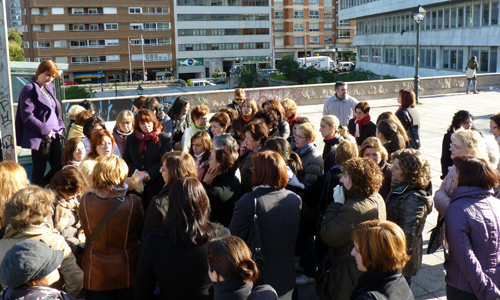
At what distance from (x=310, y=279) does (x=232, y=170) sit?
1.61 metres

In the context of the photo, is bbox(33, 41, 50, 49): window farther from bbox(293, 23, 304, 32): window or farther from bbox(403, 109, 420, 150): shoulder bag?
bbox(403, 109, 420, 150): shoulder bag

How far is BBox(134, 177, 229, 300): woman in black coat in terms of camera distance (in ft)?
10.2

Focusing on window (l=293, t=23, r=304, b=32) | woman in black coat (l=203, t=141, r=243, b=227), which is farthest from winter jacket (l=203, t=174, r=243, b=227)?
window (l=293, t=23, r=304, b=32)

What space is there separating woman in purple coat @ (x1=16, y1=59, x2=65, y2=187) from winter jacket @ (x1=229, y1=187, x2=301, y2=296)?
147 inches

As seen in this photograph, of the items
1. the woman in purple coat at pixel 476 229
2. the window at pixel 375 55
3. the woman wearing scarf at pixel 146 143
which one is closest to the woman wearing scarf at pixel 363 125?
the woman wearing scarf at pixel 146 143

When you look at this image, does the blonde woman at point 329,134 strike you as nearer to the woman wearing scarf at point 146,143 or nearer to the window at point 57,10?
the woman wearing scarf at point 146,143

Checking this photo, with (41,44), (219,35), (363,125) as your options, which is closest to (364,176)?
(363,125)

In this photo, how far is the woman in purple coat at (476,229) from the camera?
3.41 m

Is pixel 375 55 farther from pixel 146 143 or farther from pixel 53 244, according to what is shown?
pixel 53 244

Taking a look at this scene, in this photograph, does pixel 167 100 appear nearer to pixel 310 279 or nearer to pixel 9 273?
pixel 310 279

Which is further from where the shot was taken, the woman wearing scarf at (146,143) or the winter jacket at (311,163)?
the woman wearing scarf at (146,143)

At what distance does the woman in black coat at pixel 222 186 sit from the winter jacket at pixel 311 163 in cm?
122

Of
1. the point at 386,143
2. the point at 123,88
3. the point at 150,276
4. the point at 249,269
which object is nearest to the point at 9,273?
the point at 150,276

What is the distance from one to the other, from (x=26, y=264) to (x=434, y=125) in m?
14.9
